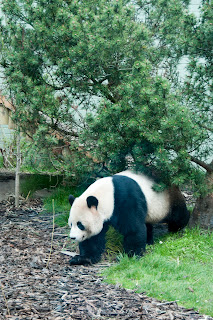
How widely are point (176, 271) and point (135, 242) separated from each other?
0.61m

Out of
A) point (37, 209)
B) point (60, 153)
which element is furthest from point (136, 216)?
point (37, 209)

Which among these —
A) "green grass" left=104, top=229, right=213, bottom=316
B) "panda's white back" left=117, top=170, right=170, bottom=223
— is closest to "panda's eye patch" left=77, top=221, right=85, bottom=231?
"green grass" left=104, top=229, right=213, bottom=316

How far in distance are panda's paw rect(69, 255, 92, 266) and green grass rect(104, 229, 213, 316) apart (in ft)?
1.24

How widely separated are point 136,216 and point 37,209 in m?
2.65

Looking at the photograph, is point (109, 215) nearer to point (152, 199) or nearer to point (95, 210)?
point (95, 210)

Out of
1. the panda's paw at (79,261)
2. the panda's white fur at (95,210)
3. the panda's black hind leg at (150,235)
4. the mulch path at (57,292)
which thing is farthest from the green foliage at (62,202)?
the panda's white fur at (95,210)

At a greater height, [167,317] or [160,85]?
[160,85]

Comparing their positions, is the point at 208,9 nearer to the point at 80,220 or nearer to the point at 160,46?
the point at 160,46

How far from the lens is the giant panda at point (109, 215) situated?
180 inches

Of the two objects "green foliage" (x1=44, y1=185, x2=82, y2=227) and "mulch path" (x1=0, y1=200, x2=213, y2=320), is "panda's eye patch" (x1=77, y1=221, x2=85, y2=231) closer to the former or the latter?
"mulch path" (x1=0, y1=200, x2=213, y2=320)

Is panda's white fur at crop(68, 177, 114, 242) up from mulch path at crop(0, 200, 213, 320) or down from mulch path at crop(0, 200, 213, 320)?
up

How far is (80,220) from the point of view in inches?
179

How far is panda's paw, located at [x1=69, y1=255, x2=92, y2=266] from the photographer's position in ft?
15.4

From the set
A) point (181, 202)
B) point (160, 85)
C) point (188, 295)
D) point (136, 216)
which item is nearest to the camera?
point (188, 295)
